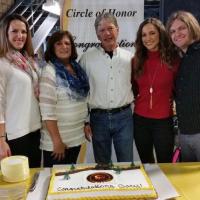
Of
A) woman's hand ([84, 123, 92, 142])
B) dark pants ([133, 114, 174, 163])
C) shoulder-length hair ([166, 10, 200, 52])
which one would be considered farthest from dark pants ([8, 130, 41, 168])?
shoulder-length hair ([166, 10, 200, 52])

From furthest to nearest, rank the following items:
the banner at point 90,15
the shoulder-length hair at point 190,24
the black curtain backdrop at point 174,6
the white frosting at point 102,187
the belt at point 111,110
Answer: the black curtain backdrop at point 174,6 < the banner at point 90,15 < the belt at point 111,110 < the shoulder-length hair at point 190,24 < the white frosting at point 102,187

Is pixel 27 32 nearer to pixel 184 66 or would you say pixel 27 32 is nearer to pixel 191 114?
pixel 184 66

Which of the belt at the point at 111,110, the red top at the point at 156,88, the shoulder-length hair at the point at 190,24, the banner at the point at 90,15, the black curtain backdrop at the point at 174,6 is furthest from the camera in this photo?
the black curtain backdrop at the point at 174,6

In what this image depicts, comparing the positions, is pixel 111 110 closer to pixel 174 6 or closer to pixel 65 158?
pixel 65 158

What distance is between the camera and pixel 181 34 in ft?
6.26

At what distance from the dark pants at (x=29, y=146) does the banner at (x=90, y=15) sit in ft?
4.49

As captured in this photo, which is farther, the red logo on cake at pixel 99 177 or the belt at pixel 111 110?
the belt at pixel 111 110

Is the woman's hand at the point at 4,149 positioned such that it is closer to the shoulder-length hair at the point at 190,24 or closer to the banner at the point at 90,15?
the shoulder-length hair at the point at 190,24

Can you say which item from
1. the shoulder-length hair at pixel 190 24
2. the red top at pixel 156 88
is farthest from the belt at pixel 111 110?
the shoulder-length hair at pixel 190 24

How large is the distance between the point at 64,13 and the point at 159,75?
4.60 ft

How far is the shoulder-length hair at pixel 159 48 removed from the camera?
207 cm

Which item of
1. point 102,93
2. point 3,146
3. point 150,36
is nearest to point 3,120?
point 3,146

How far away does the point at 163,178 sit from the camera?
1.26 metres

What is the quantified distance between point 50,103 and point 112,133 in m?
0.55
